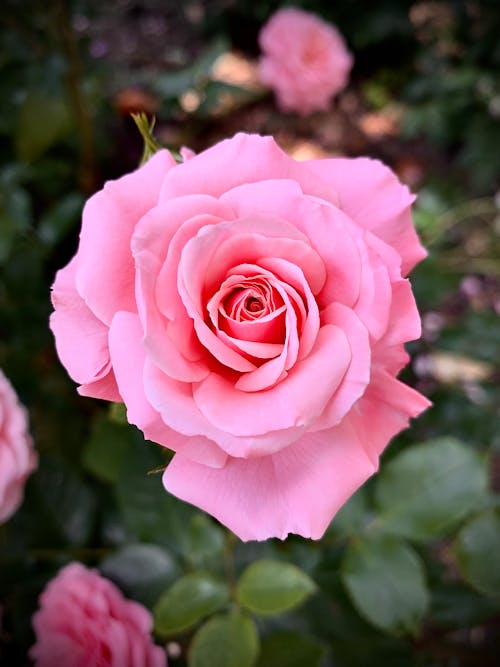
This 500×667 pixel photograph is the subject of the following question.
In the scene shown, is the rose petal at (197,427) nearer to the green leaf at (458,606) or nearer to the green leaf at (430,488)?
the green leaf at (430,488)

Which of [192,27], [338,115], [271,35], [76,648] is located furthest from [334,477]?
[192,27]

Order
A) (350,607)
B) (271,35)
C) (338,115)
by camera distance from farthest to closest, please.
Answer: (338,115) < (271,35) < (350,607)

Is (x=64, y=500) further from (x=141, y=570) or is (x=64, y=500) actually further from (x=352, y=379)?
(x=352, y=379)

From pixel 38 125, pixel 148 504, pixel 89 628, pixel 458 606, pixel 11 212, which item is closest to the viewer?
pixel 89 628

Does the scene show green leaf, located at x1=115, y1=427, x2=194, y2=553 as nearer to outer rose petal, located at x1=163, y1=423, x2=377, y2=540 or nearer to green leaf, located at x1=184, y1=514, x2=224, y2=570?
green leaf, located at x1=184, y1=514, x2=224, y2=570

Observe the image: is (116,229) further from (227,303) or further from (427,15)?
(427,15)

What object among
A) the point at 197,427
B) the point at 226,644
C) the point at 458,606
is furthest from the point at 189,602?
the point at 458,606
